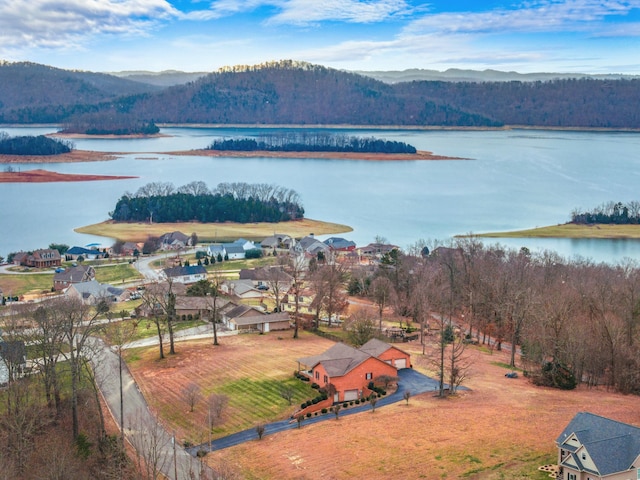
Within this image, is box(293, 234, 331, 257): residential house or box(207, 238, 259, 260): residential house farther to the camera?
box(293, 234, 331, 257): residential house

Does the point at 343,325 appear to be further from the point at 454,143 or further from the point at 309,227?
the point at 454,143

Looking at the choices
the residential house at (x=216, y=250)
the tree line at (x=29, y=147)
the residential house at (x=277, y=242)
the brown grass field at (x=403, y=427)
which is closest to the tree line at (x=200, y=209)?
the residential house at (x=277, y=242)

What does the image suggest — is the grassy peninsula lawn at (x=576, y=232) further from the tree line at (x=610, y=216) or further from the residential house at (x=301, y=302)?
the residential house at (x=301, y=302)

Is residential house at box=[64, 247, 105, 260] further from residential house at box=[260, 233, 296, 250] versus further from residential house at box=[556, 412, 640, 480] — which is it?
residential house at box=[556, 412, 640, 480]

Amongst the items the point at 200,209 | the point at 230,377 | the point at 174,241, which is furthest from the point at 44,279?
the point at 200,209

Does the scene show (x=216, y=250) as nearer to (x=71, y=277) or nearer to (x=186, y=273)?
(x=186, y=273)

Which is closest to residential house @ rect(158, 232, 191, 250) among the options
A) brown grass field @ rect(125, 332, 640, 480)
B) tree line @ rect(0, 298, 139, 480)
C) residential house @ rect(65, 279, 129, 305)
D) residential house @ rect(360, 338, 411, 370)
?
residential house @ rect(65, 279, 129, 305)

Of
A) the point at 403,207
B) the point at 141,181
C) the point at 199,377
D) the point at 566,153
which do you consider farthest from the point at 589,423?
the point at 566,153
